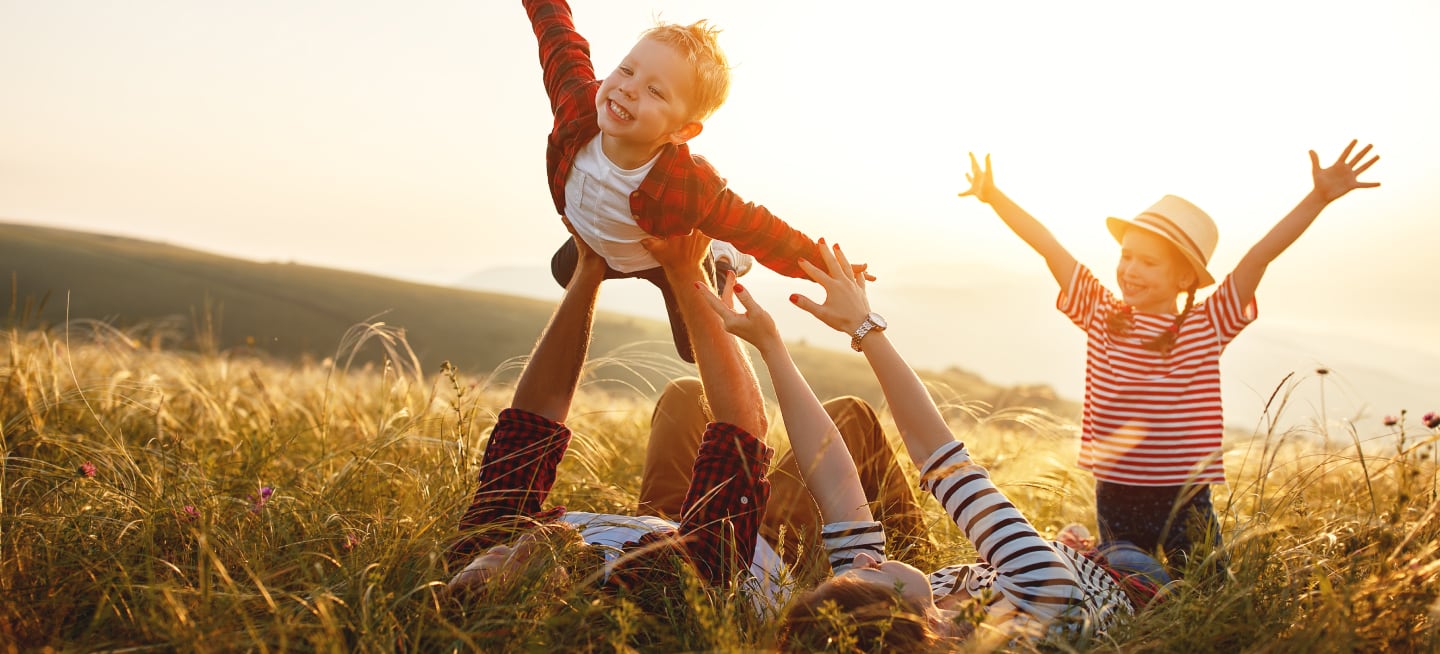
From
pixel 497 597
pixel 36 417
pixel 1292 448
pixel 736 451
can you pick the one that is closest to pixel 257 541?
pixel 497 597

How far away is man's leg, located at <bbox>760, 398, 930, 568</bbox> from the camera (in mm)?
3031

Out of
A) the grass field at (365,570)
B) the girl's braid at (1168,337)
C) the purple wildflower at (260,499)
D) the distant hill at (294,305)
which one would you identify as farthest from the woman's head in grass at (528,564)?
the distant hill at (294,305)

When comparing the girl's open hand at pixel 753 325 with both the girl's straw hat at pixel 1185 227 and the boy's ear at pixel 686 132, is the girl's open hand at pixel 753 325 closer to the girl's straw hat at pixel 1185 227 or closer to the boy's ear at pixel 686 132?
the boy's ear at pixel 686 132

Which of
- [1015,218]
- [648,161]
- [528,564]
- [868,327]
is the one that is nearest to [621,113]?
[648,161]

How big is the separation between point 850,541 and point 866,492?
0.68 m

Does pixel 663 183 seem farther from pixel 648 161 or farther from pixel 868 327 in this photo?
pixel 868 327

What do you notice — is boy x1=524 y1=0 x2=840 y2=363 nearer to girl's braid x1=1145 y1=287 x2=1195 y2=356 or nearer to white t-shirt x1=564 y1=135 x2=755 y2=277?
white t-shirt x1=564 y1=135 x2=755 y2=277

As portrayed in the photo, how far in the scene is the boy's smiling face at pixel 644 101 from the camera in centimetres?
293

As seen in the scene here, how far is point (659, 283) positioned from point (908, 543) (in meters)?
1.36

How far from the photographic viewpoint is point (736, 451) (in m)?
2.56

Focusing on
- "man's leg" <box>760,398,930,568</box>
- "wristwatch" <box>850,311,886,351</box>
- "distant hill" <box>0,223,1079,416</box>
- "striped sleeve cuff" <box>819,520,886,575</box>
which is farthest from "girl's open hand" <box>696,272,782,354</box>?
"distant hill" <box>0,223,1079,416</box>

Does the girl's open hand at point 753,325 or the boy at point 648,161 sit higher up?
the boy at point 648,161

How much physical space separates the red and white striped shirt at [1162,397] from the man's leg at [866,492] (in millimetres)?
1094

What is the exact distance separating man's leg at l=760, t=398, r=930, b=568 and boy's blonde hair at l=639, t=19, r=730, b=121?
1163 mm
